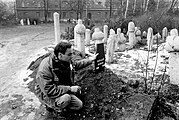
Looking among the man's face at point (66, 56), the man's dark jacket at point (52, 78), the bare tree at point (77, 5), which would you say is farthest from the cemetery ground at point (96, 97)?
the bare tree at point (77, 5)

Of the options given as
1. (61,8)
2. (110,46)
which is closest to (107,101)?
(110,46)

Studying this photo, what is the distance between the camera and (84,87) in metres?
3.67

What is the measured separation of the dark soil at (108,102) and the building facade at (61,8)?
29.4 meters

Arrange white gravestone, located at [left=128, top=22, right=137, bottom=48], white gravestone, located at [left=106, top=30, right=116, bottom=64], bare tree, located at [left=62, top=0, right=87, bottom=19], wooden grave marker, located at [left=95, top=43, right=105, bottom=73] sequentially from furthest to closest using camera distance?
bare tree, located at [left=62, top=0, right=87, bottom=19] < white gravestone, located at [left=128, top=22, right=137, bottom=48] < white gravestone, located at [left=106, top=30, right=116, bottom=64] < wooden grave marker, located at [left=95, top=43, right=105, bottom=73]

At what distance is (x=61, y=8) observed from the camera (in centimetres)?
3478

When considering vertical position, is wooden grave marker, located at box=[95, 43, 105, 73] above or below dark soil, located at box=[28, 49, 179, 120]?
above

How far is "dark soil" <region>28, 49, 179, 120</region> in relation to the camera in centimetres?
287

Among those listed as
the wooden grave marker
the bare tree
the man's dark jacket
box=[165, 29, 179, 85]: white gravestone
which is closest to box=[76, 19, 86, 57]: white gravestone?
the wooden grave marker

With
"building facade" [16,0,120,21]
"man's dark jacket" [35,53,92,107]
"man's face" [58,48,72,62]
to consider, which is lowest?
"man's dark jacket" [35,53,92,107]

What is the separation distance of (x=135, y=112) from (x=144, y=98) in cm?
39

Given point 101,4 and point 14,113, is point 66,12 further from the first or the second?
point 14,113

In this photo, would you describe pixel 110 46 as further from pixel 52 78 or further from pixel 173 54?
pixel 52 78

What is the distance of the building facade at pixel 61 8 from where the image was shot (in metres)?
32.8

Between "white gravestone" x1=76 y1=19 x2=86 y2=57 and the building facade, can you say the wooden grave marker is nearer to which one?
"white gravestone" x1=76 y1=19 x2=86 y2=57
